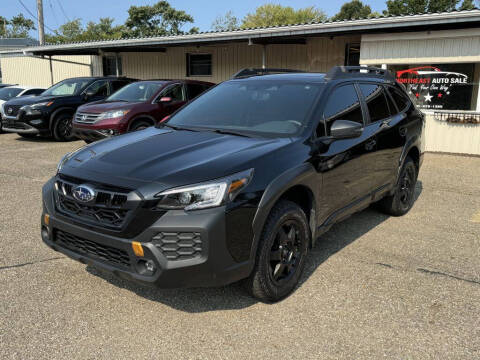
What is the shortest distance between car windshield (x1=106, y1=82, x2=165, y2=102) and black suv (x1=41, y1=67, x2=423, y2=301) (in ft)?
18.5

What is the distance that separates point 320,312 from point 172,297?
1.10m

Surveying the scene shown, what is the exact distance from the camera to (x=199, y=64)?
56.6ft

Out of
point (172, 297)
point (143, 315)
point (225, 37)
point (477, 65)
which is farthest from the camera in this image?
point (225, 37)

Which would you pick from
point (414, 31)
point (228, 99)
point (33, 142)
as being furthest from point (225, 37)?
point (228, 99)

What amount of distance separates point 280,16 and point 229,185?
70875 millimetres

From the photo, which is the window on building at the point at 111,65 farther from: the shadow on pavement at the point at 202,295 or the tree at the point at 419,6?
the tree at the point at 419,6

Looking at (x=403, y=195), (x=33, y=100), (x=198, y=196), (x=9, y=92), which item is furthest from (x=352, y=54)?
(x=198, y=196)

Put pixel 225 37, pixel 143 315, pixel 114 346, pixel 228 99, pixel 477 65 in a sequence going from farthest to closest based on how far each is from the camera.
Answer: pixel 225 37
pixel 477 65
pixel 228 99
pixel 143 315
pixel 114 346

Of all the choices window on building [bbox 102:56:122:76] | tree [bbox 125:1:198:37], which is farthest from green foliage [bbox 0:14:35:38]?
window on building [bbox 102:56:122:76]

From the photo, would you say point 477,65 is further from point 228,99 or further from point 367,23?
point 228,99

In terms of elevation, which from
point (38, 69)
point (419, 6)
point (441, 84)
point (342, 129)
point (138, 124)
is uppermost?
point (419, 6)

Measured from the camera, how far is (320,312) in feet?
10.4

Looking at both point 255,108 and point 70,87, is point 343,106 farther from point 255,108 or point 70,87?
point 70,87

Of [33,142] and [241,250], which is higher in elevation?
[241,250]
